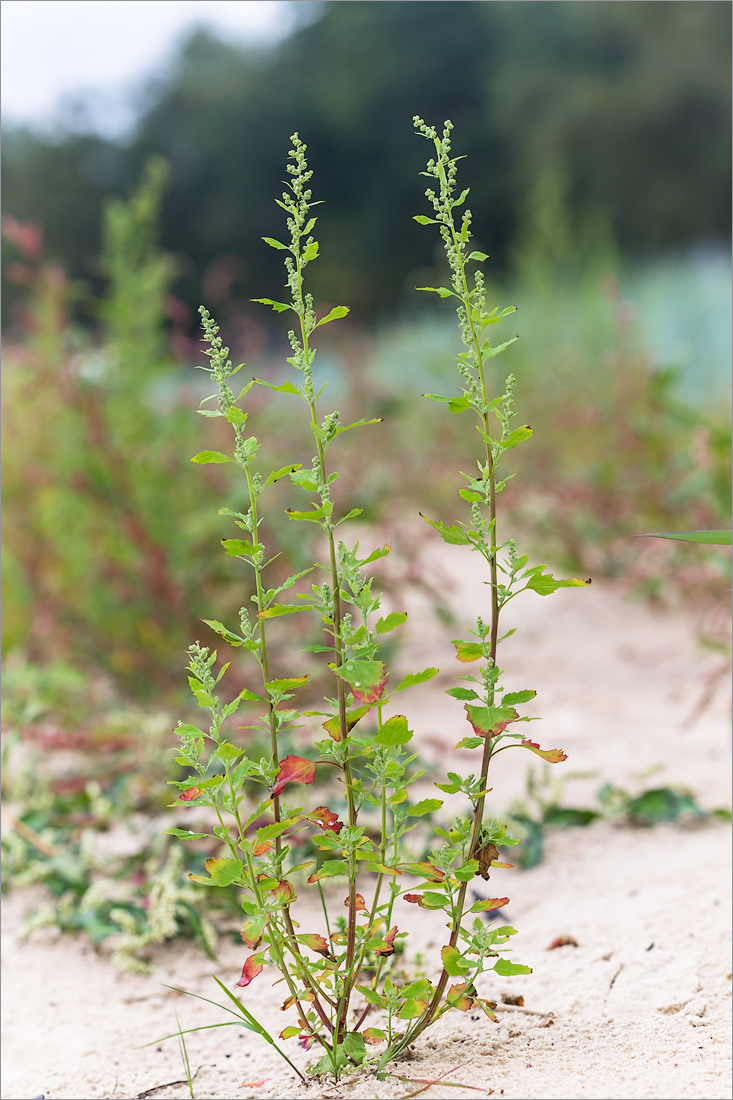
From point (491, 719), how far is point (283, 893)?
28 cm

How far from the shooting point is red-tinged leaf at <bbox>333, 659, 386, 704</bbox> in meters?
0.84

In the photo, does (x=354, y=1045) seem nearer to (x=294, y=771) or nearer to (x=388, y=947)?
(x=388, y=947)

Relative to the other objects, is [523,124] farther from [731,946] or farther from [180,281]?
[731,946]

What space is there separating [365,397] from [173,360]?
91 cm

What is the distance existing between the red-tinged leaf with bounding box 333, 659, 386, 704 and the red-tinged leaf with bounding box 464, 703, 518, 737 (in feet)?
0.32

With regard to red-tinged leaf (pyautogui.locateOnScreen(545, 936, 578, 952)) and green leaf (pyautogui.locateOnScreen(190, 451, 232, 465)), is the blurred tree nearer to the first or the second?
red-tinged leaf (pyautogui.locateOnScreen(545, 936, 578, 952))

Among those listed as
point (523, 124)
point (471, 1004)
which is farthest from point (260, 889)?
point (523, 124)

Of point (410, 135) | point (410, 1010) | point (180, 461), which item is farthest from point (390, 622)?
point (410, 135)

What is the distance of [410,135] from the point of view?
62.6ft

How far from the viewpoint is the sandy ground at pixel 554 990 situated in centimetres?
103

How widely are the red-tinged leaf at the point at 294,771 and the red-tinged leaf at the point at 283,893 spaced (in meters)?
0.09

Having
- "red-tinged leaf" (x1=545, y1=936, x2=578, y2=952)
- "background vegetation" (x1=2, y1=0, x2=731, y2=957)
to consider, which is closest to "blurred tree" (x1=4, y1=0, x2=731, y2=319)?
"background vegetation" (x1=2, y1=0, x2=731, y2=957)

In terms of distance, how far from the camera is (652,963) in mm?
1283

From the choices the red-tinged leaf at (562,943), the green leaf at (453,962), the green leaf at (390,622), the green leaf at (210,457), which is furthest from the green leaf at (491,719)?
the red-tinged leaf at (562,943)
